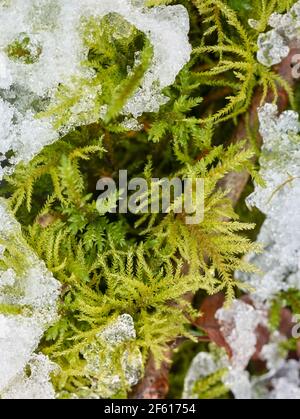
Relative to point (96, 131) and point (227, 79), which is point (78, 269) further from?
point (227, 79)

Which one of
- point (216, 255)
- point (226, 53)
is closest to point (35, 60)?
point (226, 53)

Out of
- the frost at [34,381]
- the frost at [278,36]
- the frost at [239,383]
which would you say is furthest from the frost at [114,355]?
the frost at [278,36]

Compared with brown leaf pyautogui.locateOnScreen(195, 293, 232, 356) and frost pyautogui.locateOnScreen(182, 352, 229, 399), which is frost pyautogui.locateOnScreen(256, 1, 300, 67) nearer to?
brown leaf pyautogui.locateOnScreen(195, 293, 232, 356)

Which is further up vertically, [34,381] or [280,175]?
[280,175]

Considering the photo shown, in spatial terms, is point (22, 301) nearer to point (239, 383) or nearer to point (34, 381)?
point (34, 381)

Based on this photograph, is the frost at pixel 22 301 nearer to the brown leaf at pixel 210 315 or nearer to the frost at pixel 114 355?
the frost at pixel 114 355

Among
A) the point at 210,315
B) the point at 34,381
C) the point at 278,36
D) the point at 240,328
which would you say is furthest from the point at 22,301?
the point at 278,36

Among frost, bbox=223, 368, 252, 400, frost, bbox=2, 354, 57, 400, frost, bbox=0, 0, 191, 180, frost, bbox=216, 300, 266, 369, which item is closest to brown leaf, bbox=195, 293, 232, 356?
frost, bbox=216, 300, 266, 369
